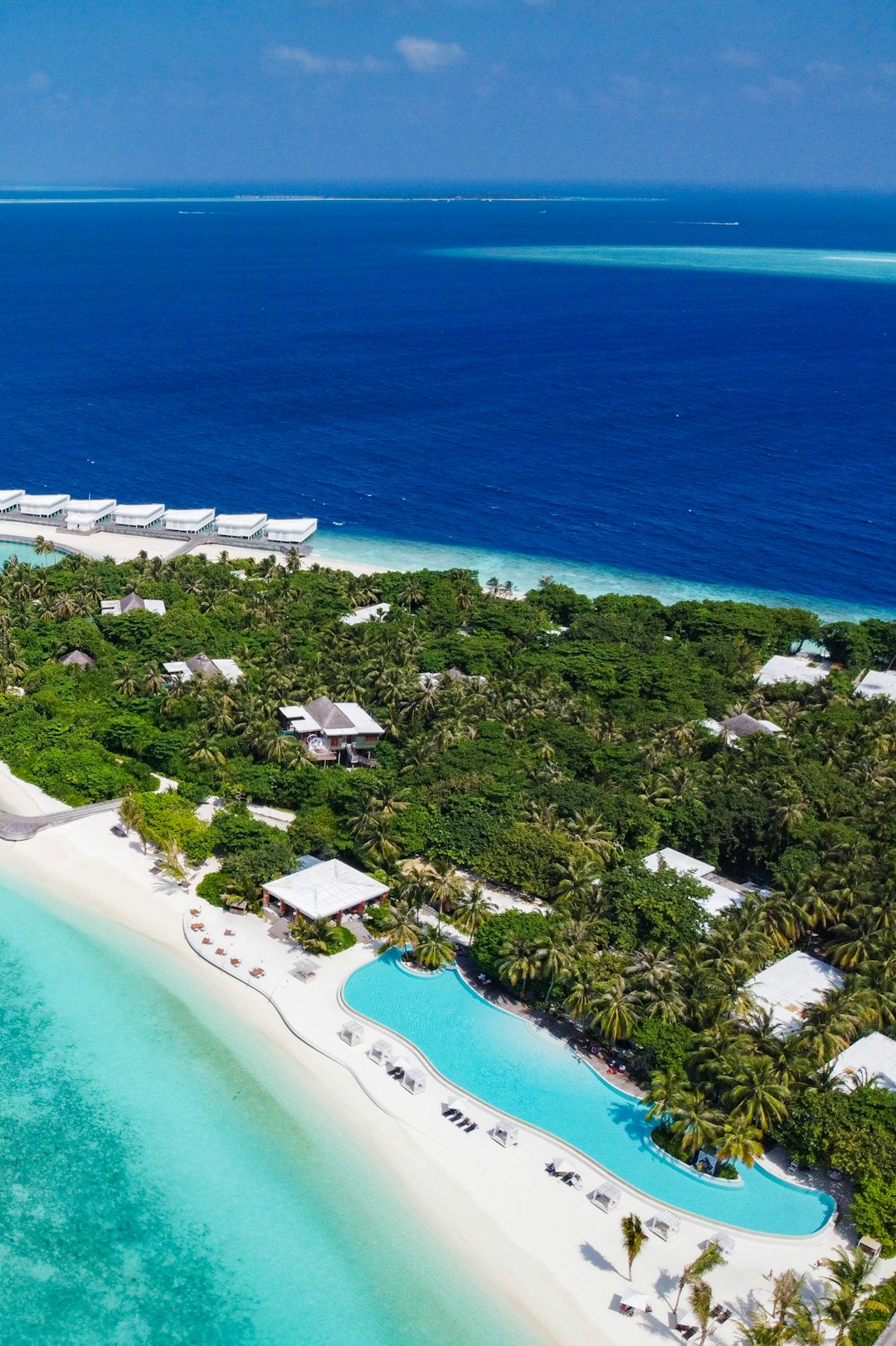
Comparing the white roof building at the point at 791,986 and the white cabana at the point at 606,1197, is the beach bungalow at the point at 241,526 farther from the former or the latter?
the white cabana at the point at 606,1197

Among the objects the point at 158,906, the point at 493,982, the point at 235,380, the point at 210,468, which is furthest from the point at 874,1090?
the point at 235,380

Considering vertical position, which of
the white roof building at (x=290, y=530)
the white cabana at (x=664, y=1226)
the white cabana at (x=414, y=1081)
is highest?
the white roof building at (x=290, y=530)

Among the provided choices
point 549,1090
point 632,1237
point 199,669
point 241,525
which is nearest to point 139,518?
point 241,525

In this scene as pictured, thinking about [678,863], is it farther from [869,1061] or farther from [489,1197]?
[489,1197]

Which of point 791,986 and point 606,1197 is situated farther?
point 791,986

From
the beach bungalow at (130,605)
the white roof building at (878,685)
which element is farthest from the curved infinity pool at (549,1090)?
the beach bungalow at (130,605)

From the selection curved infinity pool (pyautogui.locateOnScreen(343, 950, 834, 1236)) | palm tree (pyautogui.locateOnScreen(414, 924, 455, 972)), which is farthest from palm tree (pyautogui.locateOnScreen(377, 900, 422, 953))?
curved infinity pool (pyautogui.locateOnScreen(343, 950, 834, 1236))

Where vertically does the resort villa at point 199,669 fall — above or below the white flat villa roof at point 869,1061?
above

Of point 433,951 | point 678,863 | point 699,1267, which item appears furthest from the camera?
point 678,863
